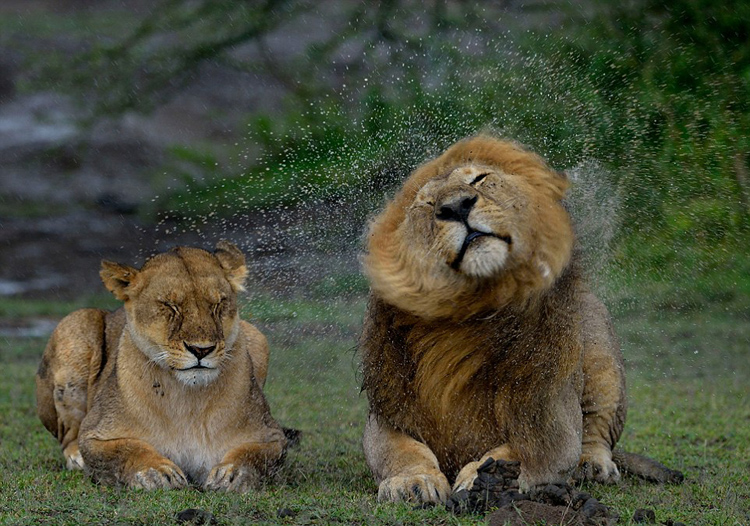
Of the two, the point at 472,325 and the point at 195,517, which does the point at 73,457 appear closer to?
the point at 195,517

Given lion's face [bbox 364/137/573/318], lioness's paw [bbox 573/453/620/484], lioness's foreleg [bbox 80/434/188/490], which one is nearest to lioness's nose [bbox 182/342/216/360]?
lioness's foreleg [bbox 80/434/188/490]

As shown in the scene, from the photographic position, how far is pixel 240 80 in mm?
15281

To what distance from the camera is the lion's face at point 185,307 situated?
504 cm

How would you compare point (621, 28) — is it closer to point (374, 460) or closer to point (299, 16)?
point (299, 16)

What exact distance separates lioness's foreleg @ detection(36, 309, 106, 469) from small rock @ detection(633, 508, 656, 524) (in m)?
2.67

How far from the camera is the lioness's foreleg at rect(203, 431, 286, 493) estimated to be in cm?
499

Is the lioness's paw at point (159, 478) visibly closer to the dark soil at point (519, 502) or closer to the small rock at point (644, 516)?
the dark soil at point (519, 502)

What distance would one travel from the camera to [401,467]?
15.6 ft

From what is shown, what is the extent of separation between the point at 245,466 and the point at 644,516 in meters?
1.62

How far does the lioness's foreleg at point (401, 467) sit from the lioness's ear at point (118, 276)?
1176mm

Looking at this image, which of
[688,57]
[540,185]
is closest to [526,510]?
[540,185]

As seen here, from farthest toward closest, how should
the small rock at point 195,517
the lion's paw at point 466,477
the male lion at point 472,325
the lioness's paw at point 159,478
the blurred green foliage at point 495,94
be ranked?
the blurred green foliage at point 495,94 < the lioness's paw at point 159,478 < the lion's paw at point 466,477 < the male lion at point 472,325 < the small rock at point 195,517

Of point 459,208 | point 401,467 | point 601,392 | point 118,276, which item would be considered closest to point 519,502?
point 401,467

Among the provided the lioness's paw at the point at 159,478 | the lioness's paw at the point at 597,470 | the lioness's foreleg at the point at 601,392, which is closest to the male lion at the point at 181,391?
the lioness's paw at the point at 159,478
